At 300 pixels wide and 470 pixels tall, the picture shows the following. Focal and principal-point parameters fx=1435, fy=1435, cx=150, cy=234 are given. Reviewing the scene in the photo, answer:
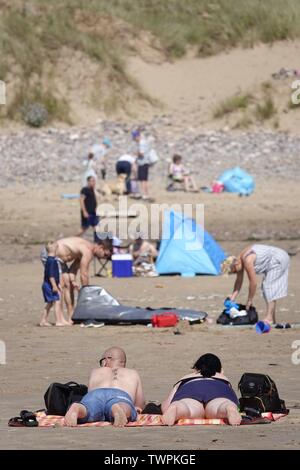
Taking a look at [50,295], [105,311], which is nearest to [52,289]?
[50,295]

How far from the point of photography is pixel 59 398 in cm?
966

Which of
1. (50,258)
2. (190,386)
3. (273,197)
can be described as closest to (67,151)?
(273,197)

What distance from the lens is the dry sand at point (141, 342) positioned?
28.4ft

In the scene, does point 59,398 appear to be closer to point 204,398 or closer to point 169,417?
point 169,417

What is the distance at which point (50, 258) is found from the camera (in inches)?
603

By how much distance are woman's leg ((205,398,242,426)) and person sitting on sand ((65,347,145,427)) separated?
0.50m

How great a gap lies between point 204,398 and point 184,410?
190mm

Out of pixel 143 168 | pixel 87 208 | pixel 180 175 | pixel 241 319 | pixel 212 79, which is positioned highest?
pixel 212 79

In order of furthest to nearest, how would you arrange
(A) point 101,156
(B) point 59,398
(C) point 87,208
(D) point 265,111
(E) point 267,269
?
(D) point 265,111, (A) point 101,156, (C) point 87,208, (E) point 267,269, (B) point 59,398

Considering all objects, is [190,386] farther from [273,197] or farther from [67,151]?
[67,151]

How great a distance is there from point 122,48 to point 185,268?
61.2ft

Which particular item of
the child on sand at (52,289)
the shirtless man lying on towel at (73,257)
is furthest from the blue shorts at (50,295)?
the shirtless man lying on towel at (73,257)

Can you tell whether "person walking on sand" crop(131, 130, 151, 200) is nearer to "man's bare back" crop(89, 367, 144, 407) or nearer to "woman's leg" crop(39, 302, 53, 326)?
"woman's leg" crop(39, 302, 53, 326)

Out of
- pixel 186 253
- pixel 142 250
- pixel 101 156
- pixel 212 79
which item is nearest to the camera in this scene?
pixel 186 253
